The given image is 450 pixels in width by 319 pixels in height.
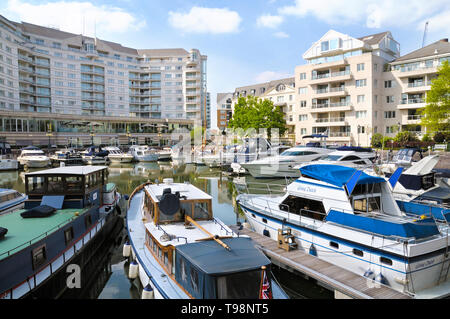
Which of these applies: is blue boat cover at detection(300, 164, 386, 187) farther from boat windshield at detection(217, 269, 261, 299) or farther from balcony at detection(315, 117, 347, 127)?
balcony at detection(315, 117, 347, 127)

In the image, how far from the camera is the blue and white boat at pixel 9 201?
1629 centimetres

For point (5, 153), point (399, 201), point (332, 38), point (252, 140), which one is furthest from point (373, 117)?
point (5, 153)

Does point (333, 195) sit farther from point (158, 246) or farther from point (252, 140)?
point (252, 140)

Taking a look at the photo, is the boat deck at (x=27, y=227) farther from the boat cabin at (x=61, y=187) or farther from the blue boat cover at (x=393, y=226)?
the blue boat cover at (x=393, y=226)

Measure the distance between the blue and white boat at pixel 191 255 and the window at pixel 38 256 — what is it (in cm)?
268

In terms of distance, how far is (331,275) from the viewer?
9266 millimetres

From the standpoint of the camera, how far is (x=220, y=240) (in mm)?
8070

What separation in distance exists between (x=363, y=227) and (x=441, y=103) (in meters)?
33.8

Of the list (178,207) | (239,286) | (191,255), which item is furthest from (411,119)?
(239,286)

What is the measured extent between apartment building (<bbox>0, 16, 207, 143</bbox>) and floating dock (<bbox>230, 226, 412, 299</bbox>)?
205ft

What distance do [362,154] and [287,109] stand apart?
38.0m

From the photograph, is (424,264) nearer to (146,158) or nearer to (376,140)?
(376,140)

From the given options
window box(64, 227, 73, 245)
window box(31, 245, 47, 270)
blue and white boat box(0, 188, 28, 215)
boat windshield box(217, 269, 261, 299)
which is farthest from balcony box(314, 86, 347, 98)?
window box(31, 245, 47, 270)

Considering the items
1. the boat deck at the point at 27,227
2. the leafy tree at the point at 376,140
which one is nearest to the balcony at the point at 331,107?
the leafy tree at the point at 376,140
